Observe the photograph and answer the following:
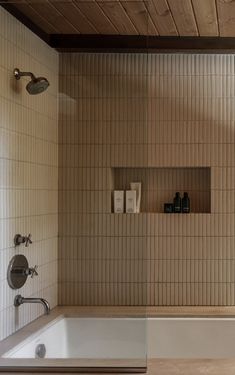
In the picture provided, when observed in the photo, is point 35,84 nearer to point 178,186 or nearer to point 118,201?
point 118,201

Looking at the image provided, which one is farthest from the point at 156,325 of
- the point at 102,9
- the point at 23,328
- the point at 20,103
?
the point at 102,9

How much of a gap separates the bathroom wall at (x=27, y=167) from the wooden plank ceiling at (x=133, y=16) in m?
0.13

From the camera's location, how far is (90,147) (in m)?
3.42

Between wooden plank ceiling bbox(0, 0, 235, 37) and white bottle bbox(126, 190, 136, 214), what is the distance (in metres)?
1.00

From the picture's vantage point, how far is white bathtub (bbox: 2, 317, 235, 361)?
2.80m

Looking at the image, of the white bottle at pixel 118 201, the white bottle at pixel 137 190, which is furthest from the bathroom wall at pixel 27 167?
the white bottle at pixel 137 190

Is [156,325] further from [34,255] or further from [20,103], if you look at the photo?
[20,103]

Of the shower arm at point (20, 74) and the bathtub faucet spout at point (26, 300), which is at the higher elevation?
the shower arm at point (20, 74)

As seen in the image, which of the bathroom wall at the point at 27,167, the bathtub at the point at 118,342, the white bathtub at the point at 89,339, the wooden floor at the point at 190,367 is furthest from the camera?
the bathroom wall at the point at 27,167

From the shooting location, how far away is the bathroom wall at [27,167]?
2744 mm

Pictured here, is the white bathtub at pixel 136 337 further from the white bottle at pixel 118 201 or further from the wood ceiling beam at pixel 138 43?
the wood ceiling beam at pixel 138 43

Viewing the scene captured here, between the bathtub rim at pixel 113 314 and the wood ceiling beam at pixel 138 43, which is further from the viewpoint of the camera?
the wood ceiling beam at pixel 138 43

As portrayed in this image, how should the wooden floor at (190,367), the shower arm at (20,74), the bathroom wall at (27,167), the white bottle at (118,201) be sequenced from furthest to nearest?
the white bottle at (118,201), the shower arm at (20,74), the bathroom wall at (27,167), the wooden floor at (190,367)

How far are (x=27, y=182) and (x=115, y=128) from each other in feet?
2.26
